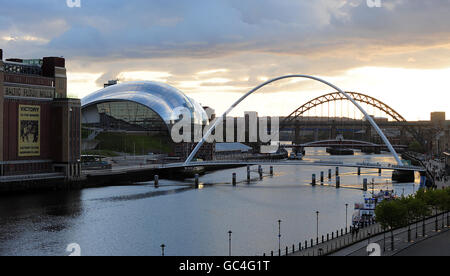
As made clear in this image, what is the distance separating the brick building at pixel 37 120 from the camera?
6750cm

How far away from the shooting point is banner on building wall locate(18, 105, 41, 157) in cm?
6915

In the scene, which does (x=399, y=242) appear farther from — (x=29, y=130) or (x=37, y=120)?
(x=37, y=120)

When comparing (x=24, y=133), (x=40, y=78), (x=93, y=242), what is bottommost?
(x=93, y=242)

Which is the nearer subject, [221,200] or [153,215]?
[153,215]

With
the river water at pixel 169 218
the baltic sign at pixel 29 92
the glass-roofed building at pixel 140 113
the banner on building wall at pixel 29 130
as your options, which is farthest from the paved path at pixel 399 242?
the glass-roofed building at pixel 140 113

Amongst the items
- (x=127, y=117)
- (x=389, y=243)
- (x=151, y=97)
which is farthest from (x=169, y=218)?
(x=127, y=117)

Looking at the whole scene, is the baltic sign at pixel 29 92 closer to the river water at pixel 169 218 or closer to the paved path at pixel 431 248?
the river water at pixel 169 218

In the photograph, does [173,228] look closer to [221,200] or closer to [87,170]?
[221,200]

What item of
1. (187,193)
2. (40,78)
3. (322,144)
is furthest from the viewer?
(322,144)

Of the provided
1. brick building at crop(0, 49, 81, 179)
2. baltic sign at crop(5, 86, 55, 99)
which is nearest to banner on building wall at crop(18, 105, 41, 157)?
brick building at crop(0, 49, 81, 179)

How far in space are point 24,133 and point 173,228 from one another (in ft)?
107

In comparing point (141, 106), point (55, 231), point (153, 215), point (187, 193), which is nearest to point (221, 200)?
point (187, 193)

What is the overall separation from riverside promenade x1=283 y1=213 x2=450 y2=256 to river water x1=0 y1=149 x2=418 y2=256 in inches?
165
